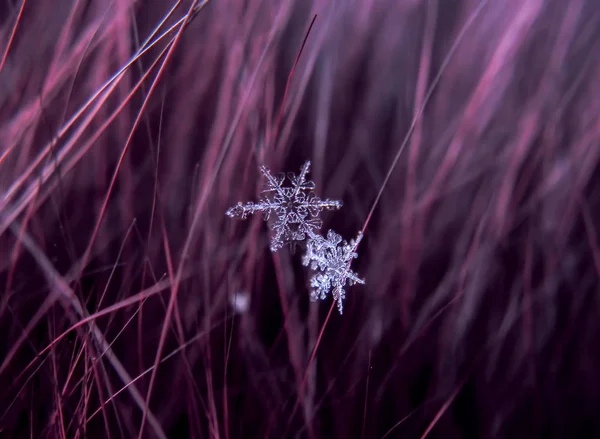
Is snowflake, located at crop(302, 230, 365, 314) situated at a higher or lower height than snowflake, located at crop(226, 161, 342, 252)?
lower

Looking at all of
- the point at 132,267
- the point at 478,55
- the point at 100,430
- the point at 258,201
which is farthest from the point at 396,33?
the point at 100,430

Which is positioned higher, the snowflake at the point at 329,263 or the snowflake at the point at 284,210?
the snowflake at the point at 284,210

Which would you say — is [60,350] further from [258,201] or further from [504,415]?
[504,415]
